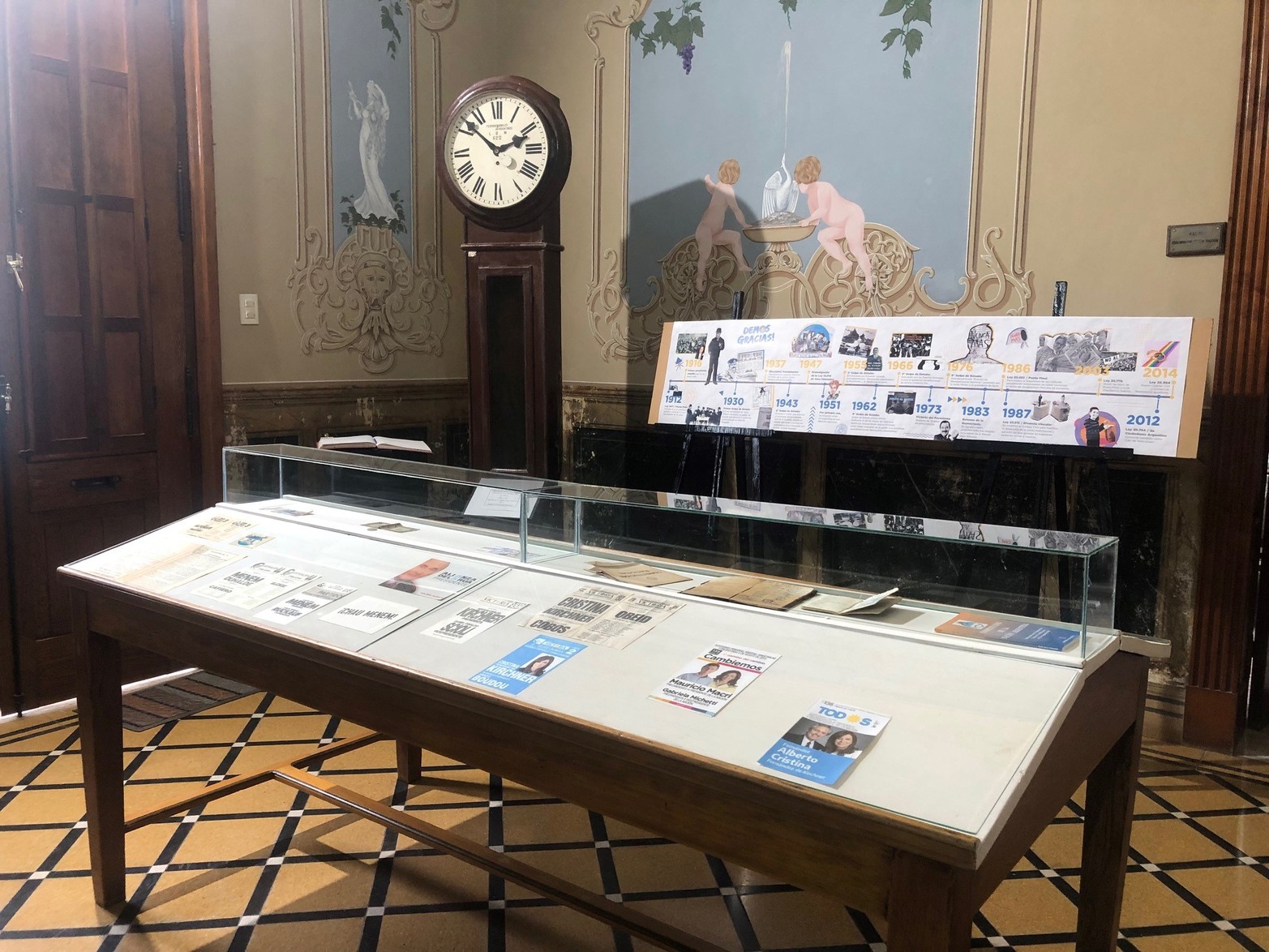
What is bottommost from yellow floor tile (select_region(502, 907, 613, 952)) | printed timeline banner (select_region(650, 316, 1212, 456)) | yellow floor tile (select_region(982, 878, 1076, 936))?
yellow floor tile (select_region(502, 907, 613, 952))

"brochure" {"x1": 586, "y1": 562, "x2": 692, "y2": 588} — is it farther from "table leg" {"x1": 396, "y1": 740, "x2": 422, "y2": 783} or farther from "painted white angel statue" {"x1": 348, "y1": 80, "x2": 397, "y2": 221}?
"painted white angel statue" {"x1": 348, "y1": 80, "x2": 397, "y2": 221}

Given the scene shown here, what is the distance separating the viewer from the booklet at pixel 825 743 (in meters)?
1.03

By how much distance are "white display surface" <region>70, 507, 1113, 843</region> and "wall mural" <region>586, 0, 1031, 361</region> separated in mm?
2404

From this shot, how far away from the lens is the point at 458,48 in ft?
14.5

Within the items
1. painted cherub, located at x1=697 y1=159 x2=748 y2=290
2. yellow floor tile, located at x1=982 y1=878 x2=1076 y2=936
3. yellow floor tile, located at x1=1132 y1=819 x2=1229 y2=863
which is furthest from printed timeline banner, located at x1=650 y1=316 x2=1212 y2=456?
yellow floor tile, located at x1=982 y1=878 x2=1076 y2=936

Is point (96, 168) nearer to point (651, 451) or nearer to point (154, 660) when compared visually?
point (154, 660)

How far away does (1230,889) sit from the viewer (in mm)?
2215

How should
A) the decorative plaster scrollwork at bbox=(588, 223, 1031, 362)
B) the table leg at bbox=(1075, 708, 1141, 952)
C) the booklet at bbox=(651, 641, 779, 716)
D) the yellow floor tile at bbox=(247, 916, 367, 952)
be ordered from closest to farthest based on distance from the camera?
the booklet at bbox=(651, 641, 779, 716)
the table leg at bbox=(1075, 708, 1141, 952)
the yellow floor tile at bbox=(247, 916, 367, 952)
the decorative plaster scrollwork at bbox=(588, 223, 1031, 362)

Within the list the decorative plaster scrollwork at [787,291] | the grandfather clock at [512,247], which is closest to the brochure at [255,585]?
the grandfather clock at [512,247]

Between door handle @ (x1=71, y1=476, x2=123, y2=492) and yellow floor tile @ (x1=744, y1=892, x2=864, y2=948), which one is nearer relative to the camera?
yellow floor tile @ (x1=744, y1=892, x2=864, y2=948)

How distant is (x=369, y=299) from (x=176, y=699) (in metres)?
1.81

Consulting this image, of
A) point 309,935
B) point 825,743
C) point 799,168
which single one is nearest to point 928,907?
point 825,743

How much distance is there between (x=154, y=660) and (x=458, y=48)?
2967 mm

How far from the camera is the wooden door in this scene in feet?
10.5
